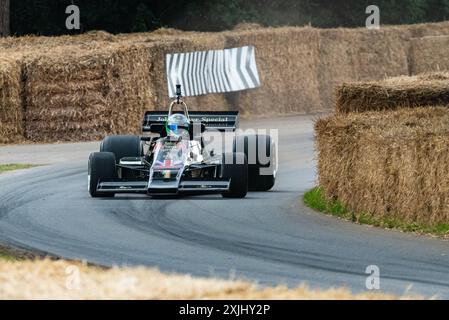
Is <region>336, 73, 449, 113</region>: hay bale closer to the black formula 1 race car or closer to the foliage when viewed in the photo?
the black formula 1 race car

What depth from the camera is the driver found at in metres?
18.9

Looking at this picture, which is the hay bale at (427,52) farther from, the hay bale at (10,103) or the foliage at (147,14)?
the hay bale at (10,103)

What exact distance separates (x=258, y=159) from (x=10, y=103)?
10381 mm

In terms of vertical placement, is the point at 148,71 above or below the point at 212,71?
above

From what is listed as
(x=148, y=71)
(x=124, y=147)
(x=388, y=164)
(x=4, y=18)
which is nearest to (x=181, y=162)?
(x=124, y=147)

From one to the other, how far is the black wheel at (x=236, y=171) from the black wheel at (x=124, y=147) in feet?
A: 6.84

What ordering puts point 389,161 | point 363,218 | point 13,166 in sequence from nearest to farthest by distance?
point 389,161 → point 363,218 → point 13,166

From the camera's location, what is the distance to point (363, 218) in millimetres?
15898

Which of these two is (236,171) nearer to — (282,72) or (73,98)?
(73,98)

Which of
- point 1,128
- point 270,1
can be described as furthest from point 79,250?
point 270,1

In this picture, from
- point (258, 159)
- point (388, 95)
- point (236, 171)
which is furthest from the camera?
point (388, 95)

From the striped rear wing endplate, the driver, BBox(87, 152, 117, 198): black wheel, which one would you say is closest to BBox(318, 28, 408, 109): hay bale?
the striped rear wing endplate
